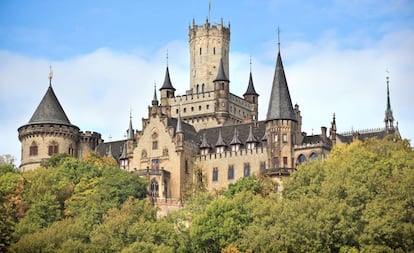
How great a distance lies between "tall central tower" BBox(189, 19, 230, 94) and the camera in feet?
530

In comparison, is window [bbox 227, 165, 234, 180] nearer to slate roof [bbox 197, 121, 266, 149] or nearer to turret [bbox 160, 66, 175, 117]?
slate roof [bbox 197, 121, 266, 149]

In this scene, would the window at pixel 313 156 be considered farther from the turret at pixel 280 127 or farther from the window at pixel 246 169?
the window at pixel 246 169

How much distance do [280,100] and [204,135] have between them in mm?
11853

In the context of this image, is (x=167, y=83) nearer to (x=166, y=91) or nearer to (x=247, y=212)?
(x=166, y=91)

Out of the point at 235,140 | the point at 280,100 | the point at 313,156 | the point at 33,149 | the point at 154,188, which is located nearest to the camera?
the point at 313,156

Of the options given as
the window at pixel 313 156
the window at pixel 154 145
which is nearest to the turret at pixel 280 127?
the window at pixel 313 156

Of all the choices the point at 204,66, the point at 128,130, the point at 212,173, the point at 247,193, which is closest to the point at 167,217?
the point at 247,193

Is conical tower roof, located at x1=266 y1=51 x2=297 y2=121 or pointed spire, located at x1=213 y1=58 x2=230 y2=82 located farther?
pointed spire, located at x1=213 y1=58 x2=230 y2=82

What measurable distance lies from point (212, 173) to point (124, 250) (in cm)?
3314

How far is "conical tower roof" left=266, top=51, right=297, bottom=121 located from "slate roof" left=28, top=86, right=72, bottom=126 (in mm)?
26563

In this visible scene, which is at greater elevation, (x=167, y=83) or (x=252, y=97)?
(x=167, y=83)

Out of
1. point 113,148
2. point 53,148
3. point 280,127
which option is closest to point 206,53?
point 113,148

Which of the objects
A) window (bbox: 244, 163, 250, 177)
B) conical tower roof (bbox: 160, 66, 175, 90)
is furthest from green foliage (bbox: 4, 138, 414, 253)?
conical tower roof (bbox: 160, 66, 175, 90)

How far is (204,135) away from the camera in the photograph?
148 m
